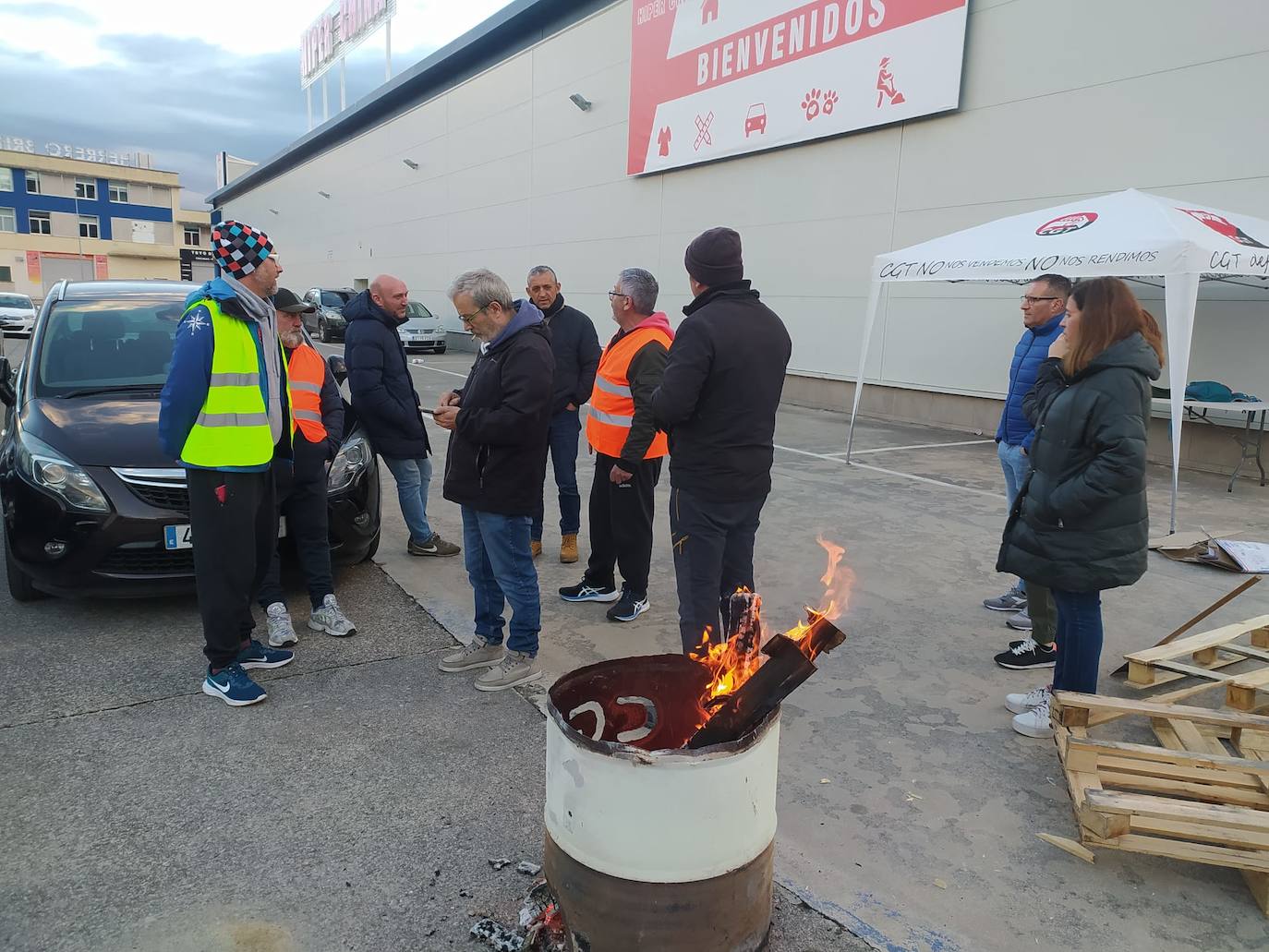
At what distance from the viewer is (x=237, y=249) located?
128 inches

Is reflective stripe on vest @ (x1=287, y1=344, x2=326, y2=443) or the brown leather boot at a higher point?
reflective stripe on vest @ (x1=287, y1=344, x2=326, y2=443)

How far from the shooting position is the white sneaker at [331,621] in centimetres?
415

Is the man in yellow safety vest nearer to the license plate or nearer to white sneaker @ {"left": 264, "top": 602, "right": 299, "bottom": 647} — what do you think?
white sneaker @ {"left": 264, "top": 602, "right": 299, "bottom": 647}

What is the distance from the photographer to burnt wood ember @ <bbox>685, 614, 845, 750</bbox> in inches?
78.0

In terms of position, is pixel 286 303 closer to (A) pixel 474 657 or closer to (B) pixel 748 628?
(A) pixel 474 657

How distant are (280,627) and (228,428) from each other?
122cm

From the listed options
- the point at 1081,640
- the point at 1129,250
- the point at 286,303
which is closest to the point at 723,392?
the point at 1081,640

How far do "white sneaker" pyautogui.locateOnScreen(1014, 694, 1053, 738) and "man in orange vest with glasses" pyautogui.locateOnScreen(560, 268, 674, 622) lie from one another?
1.96 metres

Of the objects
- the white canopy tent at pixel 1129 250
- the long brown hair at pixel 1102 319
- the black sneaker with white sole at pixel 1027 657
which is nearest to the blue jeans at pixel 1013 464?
the black sneaker with white sole at pixel 1027 657

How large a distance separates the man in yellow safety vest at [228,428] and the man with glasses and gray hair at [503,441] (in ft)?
2.41

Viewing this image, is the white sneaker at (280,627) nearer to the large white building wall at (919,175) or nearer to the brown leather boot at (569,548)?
the brown leather boot at (569,548)

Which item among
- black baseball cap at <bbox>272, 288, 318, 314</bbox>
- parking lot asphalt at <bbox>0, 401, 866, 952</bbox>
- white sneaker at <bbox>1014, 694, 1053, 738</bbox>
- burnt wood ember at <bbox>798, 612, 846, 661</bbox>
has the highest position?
black baseball cap at <bbox>272, 288, 318, 314</bbox>

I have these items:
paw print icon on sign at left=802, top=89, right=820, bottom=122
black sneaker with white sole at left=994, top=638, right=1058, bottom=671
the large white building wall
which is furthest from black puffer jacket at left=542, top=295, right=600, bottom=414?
paw print icon on sign at left=802, top=89, right=820, bottom=122

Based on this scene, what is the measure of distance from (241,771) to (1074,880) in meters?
2.74
